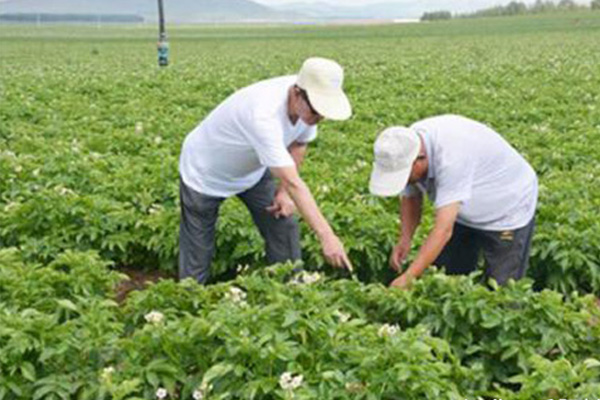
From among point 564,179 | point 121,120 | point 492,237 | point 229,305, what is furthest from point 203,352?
point 121,120

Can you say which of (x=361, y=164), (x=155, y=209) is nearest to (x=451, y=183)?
(x=155, y=209)

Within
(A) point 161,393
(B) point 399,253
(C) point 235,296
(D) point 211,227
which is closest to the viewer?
(A) point 161,393

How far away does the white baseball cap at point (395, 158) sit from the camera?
4.50m

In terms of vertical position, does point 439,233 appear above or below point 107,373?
above

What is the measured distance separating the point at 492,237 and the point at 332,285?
104cm

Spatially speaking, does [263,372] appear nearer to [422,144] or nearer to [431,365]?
[431,365]

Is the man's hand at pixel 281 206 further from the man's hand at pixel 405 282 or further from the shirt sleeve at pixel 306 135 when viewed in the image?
the man's hand at pixel 405 282

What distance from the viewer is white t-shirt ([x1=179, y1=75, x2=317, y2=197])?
15.6ft

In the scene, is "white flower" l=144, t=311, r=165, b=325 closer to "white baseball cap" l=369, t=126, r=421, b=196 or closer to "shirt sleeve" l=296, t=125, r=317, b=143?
"white baseball cap" l=369, t=126, r=421, b=196

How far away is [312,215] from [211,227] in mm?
1336

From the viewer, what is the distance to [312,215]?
15.4 ft

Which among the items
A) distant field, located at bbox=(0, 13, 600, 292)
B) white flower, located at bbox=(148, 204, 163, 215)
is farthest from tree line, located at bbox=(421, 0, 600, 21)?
white flower, located at bbox=(148, 204, 163, 215)

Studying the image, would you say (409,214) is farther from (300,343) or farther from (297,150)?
(300,343)

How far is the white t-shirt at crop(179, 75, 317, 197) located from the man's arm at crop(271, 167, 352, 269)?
0.21 ft
